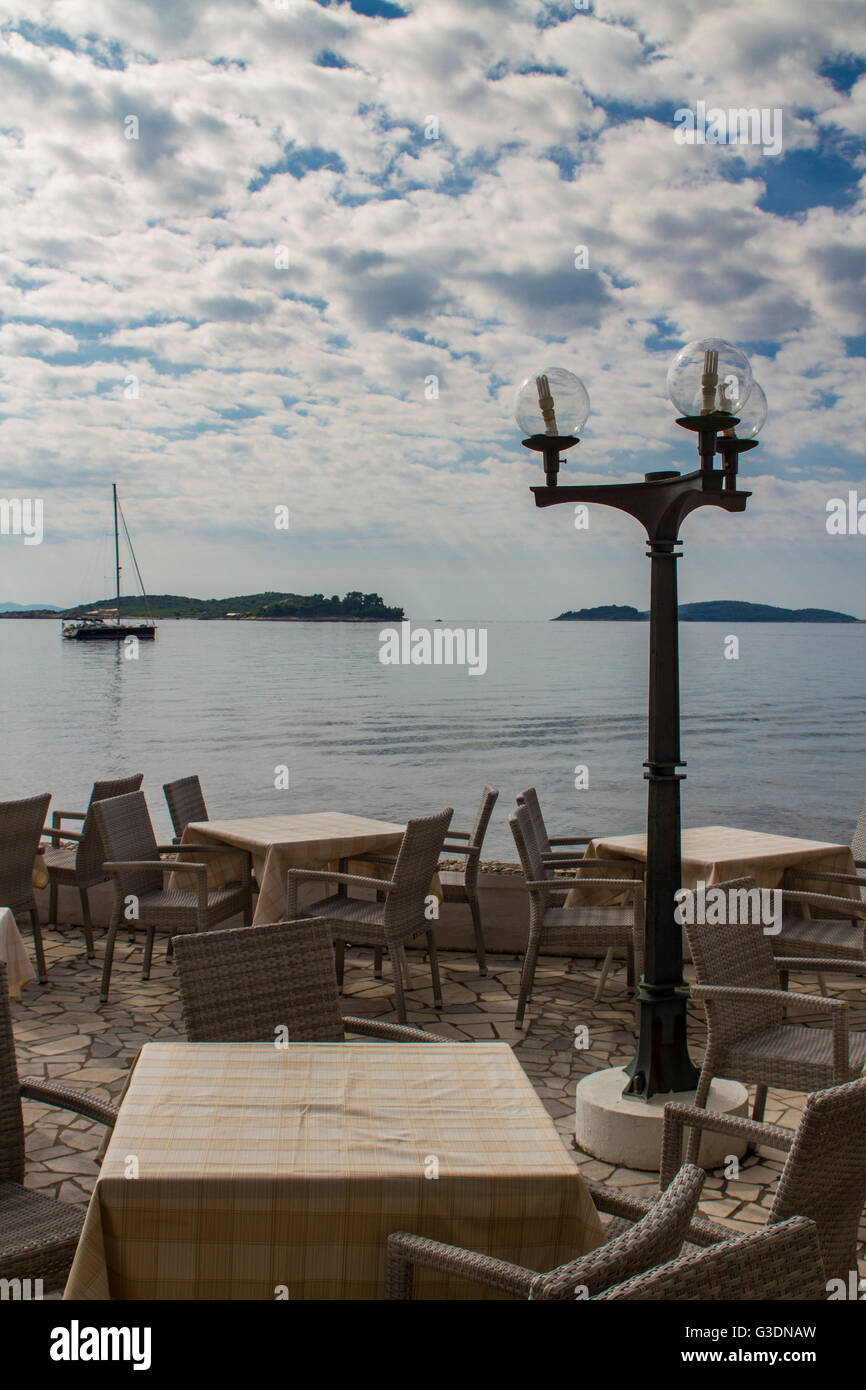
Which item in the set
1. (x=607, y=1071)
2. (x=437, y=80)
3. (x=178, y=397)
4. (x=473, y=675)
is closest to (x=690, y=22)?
(x=437, y=80)

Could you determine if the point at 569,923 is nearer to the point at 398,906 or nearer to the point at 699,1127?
the point at 398,906

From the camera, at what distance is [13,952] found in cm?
422

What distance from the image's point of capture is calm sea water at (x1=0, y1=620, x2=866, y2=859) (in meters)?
27.6

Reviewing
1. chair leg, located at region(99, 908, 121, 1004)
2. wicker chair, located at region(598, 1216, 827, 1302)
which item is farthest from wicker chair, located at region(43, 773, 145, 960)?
wicker chair, located at region(598, 1216, 827, 1302)

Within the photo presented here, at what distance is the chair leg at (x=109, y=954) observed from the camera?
17.5ft

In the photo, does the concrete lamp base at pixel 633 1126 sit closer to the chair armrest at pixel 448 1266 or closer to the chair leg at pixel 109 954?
the chair armrest at pixel 448 1266

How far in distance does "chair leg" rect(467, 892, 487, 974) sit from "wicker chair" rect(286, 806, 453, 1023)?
516 mm

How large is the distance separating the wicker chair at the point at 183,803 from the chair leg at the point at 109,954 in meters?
0.93

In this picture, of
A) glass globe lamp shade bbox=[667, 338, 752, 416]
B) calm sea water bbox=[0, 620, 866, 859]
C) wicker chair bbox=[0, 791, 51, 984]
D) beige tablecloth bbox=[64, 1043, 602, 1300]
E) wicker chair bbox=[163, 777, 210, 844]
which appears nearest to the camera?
beige tablecloth bbox=[64, 1043, 602, 1300]

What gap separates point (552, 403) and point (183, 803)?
3560 mm

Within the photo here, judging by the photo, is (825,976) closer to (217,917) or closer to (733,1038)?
(733,1038)

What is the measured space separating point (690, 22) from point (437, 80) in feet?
6.50

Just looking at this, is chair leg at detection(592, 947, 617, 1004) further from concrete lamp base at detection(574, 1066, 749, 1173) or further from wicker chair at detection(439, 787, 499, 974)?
concrete lamp base at detection(574, 1066, 749, 1173)
